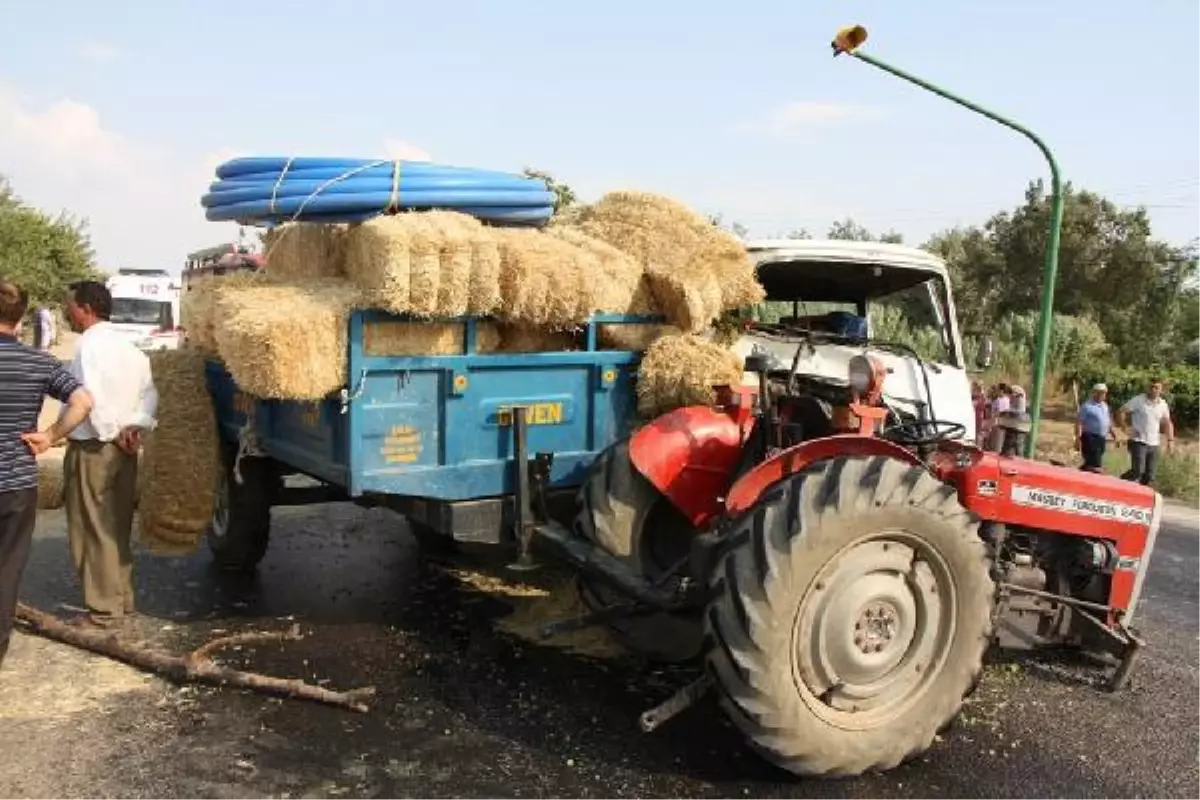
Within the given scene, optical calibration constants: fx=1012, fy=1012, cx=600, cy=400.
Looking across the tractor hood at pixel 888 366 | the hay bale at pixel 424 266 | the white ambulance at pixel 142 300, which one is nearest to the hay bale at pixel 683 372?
the tractor hood at pixel 888 366

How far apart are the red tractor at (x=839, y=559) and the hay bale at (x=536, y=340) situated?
65 cm

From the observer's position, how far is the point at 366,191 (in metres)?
4.91

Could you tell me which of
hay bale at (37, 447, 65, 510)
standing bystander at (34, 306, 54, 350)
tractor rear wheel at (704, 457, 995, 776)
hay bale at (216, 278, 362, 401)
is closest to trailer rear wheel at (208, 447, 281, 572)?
hay bale at (216, 278, 362, 401)

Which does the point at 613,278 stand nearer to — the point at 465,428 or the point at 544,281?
the point at 544,281

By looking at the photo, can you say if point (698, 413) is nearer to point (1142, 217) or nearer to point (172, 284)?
point (172, 284)

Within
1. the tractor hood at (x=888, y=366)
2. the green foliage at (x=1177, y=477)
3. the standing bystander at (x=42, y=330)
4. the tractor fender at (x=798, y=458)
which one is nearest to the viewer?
the tractor fender at (x=798, y=458)

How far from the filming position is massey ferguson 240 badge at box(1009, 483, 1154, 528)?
16.0 ft

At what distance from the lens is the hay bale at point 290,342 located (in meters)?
4.29

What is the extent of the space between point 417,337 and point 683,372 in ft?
4.38

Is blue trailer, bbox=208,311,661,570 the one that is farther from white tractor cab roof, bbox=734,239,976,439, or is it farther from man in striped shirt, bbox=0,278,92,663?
man in striped shirt, bbox=0,278,92,663

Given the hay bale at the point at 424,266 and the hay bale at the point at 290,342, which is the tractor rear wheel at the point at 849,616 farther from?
the hay bale at the point at 290,342

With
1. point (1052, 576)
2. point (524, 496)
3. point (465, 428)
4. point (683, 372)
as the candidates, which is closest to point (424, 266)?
point (465, 428)

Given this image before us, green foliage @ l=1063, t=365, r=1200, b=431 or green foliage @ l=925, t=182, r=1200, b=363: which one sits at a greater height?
green foliage @ l=925, t=182, r=1200, b=363

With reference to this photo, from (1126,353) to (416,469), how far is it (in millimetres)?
28442
